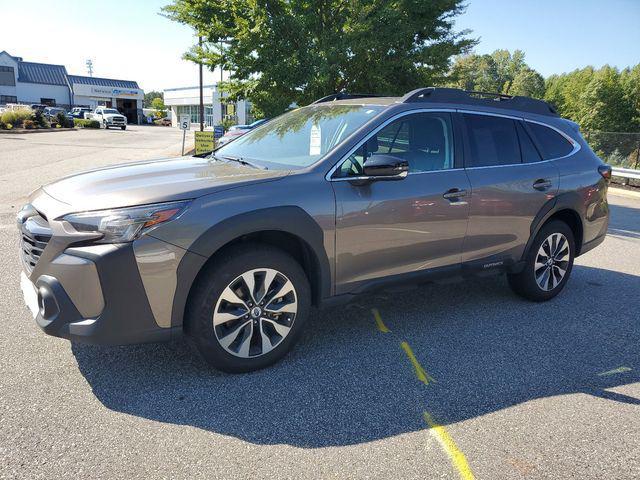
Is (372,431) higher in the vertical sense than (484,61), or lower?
lower

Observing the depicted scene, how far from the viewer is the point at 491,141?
433 cm

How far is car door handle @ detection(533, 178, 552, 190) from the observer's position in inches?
176

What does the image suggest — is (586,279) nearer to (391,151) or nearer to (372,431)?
(391,151)

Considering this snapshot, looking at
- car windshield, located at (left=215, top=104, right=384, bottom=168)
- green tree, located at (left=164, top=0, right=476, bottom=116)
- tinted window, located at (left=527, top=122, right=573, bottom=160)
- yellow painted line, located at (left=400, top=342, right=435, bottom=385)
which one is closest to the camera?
yellow painted line, located at (left=400, top=342, right=435, bottom=385)

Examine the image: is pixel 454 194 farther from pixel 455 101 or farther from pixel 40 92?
pixel 40 92

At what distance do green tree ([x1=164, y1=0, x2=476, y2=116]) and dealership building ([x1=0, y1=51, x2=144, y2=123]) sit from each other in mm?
71534

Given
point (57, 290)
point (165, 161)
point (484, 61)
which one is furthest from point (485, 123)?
→ point (484, 61)

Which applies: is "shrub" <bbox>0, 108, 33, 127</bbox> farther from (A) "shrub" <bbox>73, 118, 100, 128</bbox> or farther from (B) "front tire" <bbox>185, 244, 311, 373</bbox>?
(B) "front tire" <bbox>185, 244, 311, 373</bbox>

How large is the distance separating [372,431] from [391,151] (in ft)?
6.60

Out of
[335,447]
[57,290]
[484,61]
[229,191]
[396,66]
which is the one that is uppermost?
[484,61]

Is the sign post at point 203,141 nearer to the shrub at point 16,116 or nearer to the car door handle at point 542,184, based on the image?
the car door handle at point 542,184

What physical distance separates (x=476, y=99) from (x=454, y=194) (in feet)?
3.46

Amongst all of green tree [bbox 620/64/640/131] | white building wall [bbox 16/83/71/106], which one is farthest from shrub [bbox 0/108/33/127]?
green tree [bbox 620/64/640/131]

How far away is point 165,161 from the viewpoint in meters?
4.07
